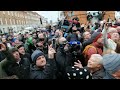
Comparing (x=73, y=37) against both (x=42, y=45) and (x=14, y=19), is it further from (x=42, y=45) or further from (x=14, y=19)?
(x=14, y=19)

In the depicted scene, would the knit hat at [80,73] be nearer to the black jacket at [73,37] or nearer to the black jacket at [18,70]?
the black jacket at [18,70]

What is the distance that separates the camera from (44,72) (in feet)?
5.65

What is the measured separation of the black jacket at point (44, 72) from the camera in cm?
171

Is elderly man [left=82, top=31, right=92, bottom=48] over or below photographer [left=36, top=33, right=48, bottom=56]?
over

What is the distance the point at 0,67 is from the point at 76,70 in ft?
1.96

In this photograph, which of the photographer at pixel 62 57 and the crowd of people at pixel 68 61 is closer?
the crowd of people at pixel 68 61

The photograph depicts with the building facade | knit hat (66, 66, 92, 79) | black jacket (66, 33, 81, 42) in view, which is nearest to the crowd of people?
knit hat (66, 66, 92, 79)

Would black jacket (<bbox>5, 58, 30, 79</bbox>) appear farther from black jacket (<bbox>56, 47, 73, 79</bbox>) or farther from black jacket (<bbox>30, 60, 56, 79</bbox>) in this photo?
black jacket (<bbox>56, 47, 73, 79</bbox>)

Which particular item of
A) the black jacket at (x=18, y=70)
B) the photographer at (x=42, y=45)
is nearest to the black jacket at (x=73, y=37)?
the photographer at (x=42, y=45)

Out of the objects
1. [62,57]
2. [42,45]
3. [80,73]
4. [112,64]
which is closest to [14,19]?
[42,45]

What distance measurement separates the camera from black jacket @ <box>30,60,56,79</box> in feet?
5.60
